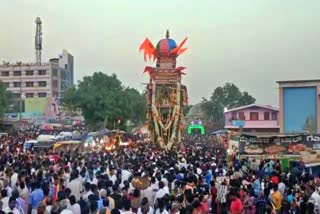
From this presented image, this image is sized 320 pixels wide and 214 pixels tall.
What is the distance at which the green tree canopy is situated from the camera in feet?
182

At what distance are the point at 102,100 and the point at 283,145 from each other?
1402 inches

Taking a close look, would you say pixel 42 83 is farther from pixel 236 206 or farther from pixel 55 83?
pixel 236 206

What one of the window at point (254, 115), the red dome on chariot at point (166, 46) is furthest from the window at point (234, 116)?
the red dome on chariot at point (166, 46)

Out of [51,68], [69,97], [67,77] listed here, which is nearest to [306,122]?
[69,97]

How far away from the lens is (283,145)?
21719 millimetres

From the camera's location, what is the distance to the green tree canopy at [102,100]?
55.4 meters

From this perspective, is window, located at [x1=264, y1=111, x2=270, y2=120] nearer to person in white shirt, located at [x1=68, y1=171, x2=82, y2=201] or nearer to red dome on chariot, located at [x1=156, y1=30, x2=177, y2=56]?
red dome on chariot, located at [x1=156, y1=30, x2=177, y2=56]

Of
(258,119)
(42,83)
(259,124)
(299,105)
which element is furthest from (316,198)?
(42,83)

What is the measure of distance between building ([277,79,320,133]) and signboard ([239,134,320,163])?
14.7 meters

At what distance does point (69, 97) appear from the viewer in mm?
55812

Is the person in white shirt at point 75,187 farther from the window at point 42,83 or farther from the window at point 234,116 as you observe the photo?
the window at point 42,83

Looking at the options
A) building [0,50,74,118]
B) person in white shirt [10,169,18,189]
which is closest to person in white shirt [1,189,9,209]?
person in white shirt [10,169,18,189]

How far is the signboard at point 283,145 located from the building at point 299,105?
1472 centimetres

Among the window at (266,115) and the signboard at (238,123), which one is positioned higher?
the window at (266,115)
